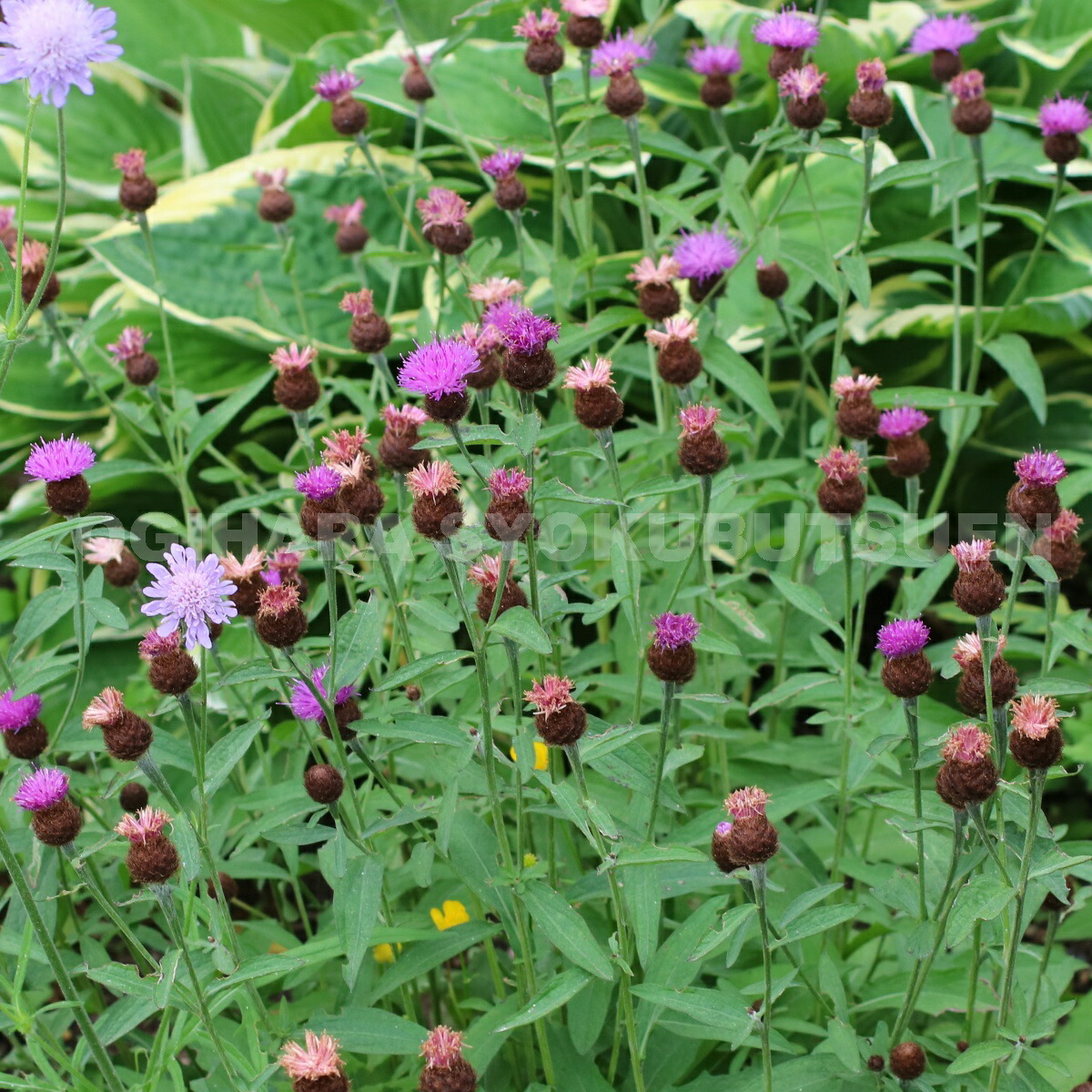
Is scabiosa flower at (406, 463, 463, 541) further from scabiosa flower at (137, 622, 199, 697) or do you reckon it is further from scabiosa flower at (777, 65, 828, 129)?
scabiosa flower at (777, 65, 828, 129)

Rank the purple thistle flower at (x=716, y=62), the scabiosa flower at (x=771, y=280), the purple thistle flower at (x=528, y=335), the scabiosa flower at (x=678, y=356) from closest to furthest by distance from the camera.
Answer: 1. the purple thistle flower at (x=528, y=335)
2. the scabiosa flower at (x=678, y=356)
3. the scabiosa flower at (x=771, y=280)
4. the purple thistle flower at (x=716, y=62)

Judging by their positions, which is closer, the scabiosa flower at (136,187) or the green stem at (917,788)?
the green stem at (917,788)

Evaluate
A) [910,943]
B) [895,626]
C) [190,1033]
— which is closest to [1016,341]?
[895,626]

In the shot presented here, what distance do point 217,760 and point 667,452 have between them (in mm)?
697

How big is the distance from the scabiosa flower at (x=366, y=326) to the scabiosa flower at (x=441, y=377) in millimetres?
441

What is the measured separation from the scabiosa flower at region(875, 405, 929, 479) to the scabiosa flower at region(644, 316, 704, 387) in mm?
Answer: 282

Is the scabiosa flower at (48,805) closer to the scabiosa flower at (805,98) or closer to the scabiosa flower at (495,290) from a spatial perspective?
the scabiosa flower at (495,290)

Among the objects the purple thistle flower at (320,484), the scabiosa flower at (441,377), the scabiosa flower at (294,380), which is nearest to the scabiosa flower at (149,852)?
the purple thistle flower at (320,484)

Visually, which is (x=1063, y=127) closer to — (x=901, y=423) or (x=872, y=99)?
(x=872, y=99)

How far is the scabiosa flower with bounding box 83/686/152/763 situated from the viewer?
107 cm

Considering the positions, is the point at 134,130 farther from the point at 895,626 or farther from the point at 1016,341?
the point at 895,626

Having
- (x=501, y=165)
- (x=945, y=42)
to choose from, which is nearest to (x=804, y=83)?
(x=501, y=165)

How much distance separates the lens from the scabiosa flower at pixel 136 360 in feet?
5.15

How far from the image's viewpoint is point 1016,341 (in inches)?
67.3
